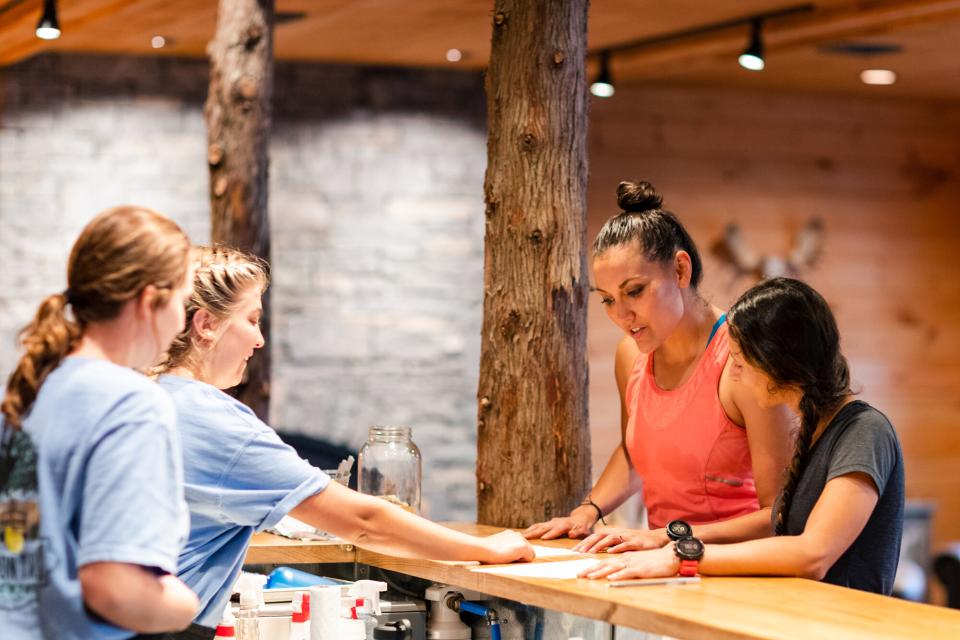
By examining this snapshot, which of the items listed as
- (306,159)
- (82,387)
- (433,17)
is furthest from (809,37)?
(82,387)

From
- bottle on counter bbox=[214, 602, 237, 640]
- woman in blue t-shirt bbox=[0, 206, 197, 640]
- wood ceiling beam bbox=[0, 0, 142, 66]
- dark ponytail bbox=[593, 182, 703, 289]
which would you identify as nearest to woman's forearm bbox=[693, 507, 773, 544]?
dark ponytail bbox=[593, 182, 703, 289]

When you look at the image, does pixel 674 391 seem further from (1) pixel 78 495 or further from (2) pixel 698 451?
(1) pixel 78 495

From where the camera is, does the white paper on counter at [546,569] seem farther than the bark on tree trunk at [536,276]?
No

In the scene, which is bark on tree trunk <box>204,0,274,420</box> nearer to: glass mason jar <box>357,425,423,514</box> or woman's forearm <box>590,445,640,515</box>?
glass mason jar <box>357,425,423,514</box>

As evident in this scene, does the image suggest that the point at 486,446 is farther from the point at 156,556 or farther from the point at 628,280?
the point at 156,556

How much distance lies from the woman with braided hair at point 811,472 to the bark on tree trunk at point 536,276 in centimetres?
71

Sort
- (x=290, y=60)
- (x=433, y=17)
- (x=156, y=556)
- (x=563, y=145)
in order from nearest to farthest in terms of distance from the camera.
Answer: (x=156, y=556), (x=563, y=145), (x=433, y=17), (x=290, y=60)

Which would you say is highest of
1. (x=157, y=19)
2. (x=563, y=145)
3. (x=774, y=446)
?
(x=157, y=19)

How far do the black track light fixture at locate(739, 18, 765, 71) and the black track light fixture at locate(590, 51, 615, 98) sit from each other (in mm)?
887

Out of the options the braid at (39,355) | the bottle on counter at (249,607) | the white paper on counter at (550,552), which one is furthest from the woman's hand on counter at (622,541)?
the braid at (39,355)

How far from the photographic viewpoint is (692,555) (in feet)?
7.38

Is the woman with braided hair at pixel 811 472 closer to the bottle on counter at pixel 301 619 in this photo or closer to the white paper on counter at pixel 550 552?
the white paper on counter at pixel 550 552

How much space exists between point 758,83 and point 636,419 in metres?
4.83

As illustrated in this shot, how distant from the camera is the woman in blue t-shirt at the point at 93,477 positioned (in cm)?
160
